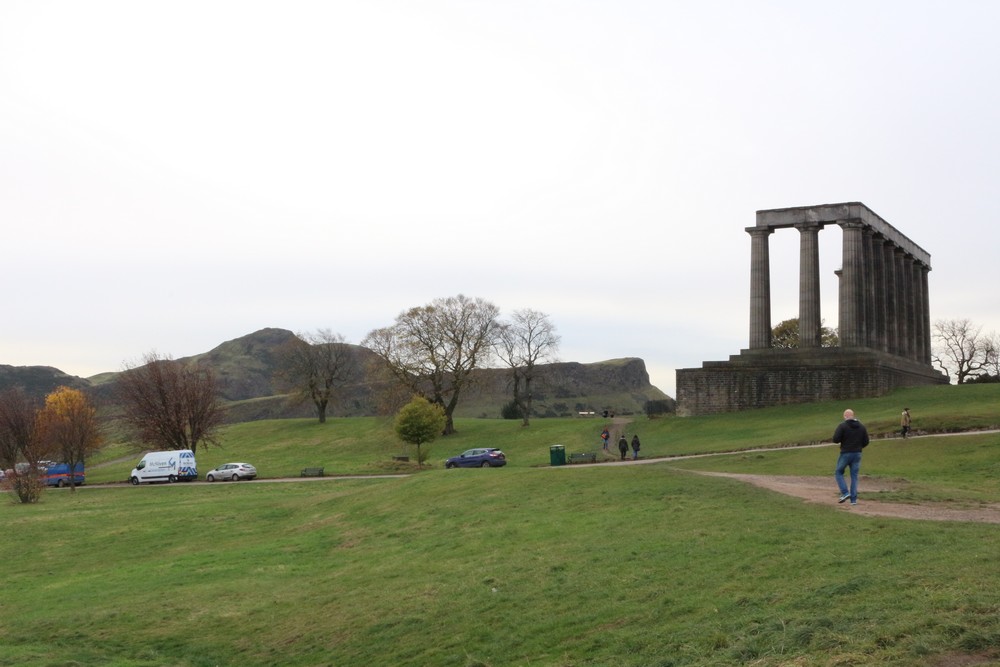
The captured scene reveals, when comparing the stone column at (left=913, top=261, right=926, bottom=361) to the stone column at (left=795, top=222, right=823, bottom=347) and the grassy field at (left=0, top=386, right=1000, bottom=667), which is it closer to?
the stone column at (left=795, top=222, right=823, bottom=347)

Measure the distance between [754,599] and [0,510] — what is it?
4105 centimetres

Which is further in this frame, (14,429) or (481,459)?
(14,429)

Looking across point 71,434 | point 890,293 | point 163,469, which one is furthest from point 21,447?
point 890,293

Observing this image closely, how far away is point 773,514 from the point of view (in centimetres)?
1842

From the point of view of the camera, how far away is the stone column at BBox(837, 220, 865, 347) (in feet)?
214

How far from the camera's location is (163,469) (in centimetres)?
5847

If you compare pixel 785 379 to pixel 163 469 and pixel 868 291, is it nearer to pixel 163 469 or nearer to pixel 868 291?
pixel 868 291

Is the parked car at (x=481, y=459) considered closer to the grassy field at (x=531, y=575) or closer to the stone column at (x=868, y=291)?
the grassy field at (x=531, y=575)

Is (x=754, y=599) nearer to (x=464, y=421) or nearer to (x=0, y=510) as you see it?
(x=0, y=510)

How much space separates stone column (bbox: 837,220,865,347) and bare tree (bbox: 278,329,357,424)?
5322 cm

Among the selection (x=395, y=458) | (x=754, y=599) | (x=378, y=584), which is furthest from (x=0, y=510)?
(x=754, y=599)

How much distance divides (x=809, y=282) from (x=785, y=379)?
8.28 meters

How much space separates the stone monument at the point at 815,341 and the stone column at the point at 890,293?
111mm

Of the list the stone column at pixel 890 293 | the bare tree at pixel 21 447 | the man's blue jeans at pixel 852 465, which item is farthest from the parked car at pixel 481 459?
the stone column at pixel 890 293
